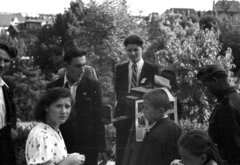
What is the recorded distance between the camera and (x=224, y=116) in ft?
8.93

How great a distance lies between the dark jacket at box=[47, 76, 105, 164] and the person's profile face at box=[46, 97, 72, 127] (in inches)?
35.7

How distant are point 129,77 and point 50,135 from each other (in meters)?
1.65

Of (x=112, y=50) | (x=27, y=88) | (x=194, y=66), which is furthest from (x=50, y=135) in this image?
(x=27, y=88)

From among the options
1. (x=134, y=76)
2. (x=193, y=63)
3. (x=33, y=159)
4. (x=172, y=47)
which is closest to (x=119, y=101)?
(x=134, y=76)

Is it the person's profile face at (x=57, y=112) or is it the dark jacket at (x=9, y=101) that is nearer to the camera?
the person's profile face at (x=57, y=112)

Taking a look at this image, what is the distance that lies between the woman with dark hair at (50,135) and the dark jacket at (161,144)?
1.51 feet

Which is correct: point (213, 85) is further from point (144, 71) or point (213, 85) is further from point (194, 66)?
point (194, 66)

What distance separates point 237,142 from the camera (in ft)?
8.89

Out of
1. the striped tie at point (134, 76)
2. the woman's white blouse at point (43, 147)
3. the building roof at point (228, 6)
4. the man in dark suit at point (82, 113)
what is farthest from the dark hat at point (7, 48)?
the building roof at point (228, 6)

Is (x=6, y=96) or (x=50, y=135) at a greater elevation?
(x=6, y=96)

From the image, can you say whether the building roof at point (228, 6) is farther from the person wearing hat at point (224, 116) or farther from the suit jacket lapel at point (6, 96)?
the person wearing hat at point (224, 116)

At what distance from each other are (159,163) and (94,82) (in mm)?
1182

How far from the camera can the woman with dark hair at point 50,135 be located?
7.71ft

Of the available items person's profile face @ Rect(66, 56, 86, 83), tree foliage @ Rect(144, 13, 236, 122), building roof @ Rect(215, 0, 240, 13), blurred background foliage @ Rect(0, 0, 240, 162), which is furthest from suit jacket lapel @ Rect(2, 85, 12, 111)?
building roof @ Rect(215, 0, 240, 13)
